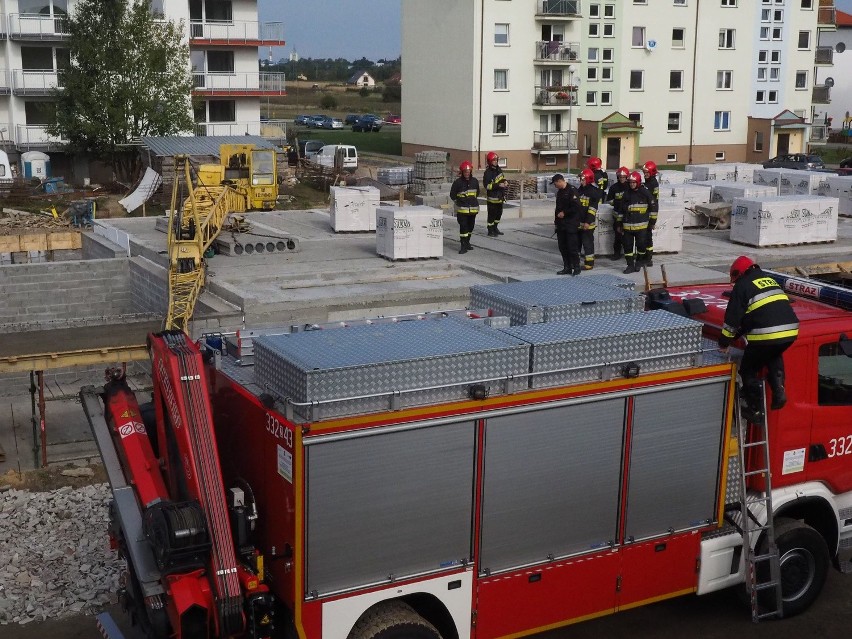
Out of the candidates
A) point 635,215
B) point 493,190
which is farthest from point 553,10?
point 635,215

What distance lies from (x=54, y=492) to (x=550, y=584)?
262 inches

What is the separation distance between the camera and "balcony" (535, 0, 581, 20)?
5091cm

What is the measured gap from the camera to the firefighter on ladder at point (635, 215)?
59.3ft

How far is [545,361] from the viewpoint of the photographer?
6.76m

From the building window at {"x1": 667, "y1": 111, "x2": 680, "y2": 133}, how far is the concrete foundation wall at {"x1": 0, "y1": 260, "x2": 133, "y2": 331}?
4162 centimetres

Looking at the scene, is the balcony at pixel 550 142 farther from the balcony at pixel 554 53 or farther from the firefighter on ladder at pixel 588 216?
the firefighter on ladder at pixel 588 216

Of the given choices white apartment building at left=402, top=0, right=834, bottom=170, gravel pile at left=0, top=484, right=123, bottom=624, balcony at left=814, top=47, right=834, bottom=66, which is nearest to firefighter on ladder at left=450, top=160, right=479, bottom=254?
gravel pile at left=0, top=484, right=123, bottom=624

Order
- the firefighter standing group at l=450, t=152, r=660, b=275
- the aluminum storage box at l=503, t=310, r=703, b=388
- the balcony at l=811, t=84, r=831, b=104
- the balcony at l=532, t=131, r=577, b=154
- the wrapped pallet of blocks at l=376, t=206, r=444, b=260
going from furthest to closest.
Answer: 1. the balcony at l=811, t=84, r=831, b=104
2. the balcony at l=532, t=131, r=577, b=154
3. the wrapped pallet of blocks at l=376, t=206, r=444, b=260
4. the firefighter standing group at l=450, t=152, r=660, b=275
5. the aluminum storage box at l=503, t=310, r=703, b=388

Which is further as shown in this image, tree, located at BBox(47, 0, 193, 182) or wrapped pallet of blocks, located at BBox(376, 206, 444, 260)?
tree, located at BBox(47, 0, 193, 182)

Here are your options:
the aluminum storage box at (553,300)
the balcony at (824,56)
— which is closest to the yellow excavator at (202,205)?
the aluminum storage box at (553,300)

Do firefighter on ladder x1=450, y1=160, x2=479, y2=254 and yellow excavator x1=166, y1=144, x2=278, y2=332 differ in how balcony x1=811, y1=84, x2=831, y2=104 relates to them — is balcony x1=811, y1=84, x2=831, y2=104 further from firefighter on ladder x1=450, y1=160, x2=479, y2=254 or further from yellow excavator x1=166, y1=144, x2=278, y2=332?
firefighter on ladder x1=450, y1=160, x2=479, y2=254

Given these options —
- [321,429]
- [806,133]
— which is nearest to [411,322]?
[321,429]

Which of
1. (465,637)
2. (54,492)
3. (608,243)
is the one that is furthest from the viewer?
(608,243)

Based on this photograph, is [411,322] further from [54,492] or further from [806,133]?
[806,133]
